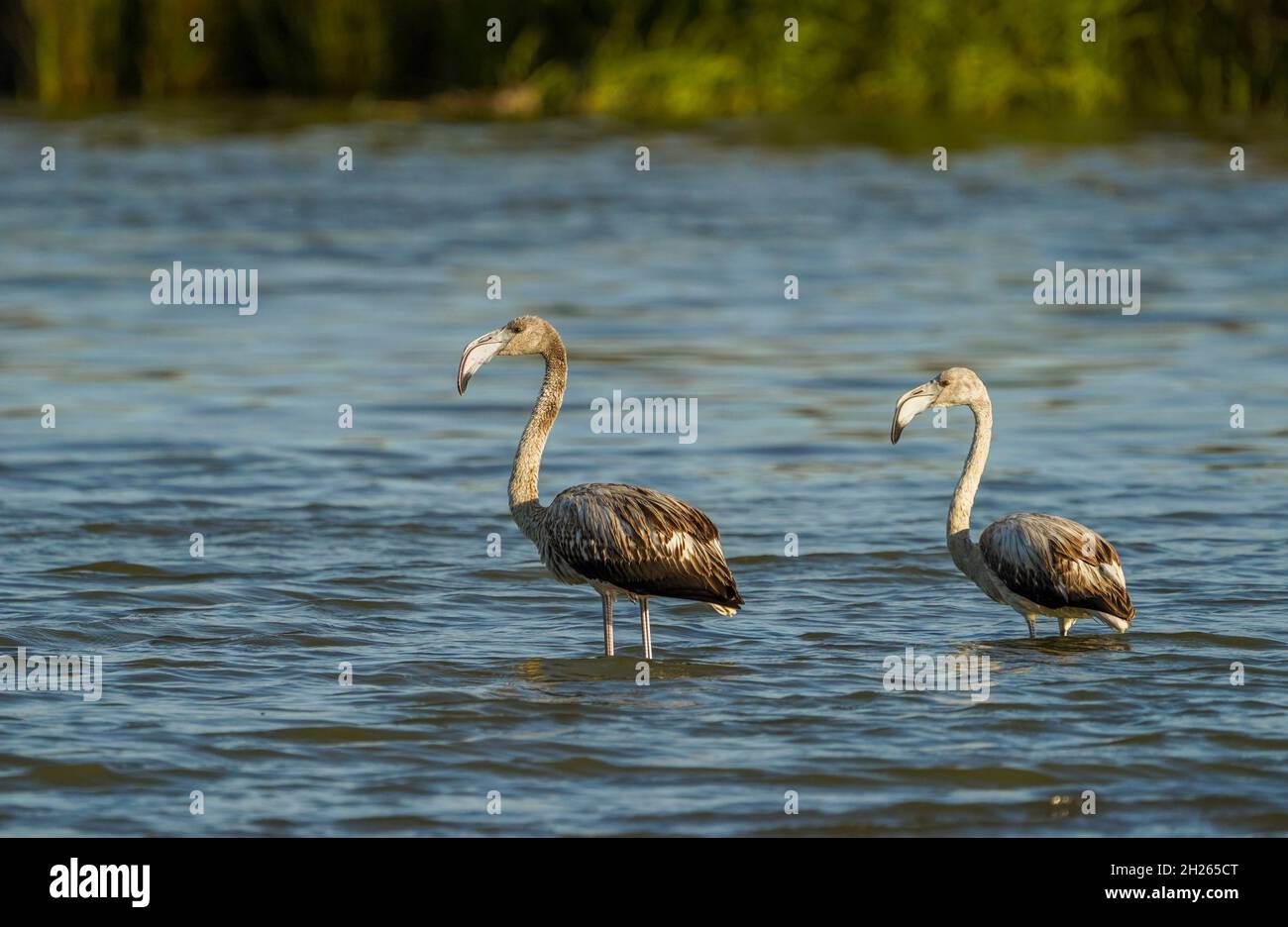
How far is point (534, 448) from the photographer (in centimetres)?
981

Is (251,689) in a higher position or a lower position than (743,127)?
lower

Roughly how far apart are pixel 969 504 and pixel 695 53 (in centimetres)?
2169

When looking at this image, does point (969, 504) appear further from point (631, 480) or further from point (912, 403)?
point (631, 480)

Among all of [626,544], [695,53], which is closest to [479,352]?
[626,544]

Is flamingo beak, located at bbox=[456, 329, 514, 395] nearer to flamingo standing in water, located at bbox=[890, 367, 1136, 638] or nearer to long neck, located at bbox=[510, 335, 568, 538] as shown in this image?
long neck, located at bbox=[510, 335, 568, 538]

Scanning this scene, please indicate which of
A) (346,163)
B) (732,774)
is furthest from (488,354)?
(346,163)

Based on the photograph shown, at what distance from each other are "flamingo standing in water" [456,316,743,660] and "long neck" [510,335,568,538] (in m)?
0.08

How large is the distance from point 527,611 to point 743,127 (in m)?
21.9

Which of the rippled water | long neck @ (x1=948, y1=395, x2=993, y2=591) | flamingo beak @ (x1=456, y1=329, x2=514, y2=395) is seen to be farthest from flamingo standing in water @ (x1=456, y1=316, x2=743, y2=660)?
long neck @ (x1=948, y1=395, x2=993, y2=591)

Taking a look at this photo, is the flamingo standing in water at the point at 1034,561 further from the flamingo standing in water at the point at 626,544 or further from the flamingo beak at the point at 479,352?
the flamingo beak at the point at 479,352

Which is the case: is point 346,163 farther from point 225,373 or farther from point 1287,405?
point 1287,405

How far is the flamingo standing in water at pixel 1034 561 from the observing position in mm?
9219

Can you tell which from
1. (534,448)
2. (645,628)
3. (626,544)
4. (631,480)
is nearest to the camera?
(626,544)
